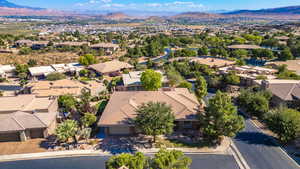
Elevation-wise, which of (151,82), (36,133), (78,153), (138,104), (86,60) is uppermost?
(86,60)

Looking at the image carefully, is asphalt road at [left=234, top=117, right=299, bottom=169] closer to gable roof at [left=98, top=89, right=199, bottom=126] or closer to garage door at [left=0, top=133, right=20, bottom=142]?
gable roof at [left=98, top=89, right=199, bottom=126]

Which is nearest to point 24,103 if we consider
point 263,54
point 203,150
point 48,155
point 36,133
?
point 36,133

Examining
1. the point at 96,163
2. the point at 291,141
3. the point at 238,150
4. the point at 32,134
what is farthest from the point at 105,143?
the point at 291,141

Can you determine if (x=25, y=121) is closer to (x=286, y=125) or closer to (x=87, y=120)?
Result: (x=87, y=120)

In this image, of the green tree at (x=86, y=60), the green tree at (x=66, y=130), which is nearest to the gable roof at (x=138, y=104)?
the green tree at (x=66, y=130)

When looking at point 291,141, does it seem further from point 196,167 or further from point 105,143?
point 105,143

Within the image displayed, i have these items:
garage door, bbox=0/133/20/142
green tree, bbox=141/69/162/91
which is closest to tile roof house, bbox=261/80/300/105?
green tree, bbox=141/69/162/91

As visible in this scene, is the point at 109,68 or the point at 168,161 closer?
the point at 168,161
